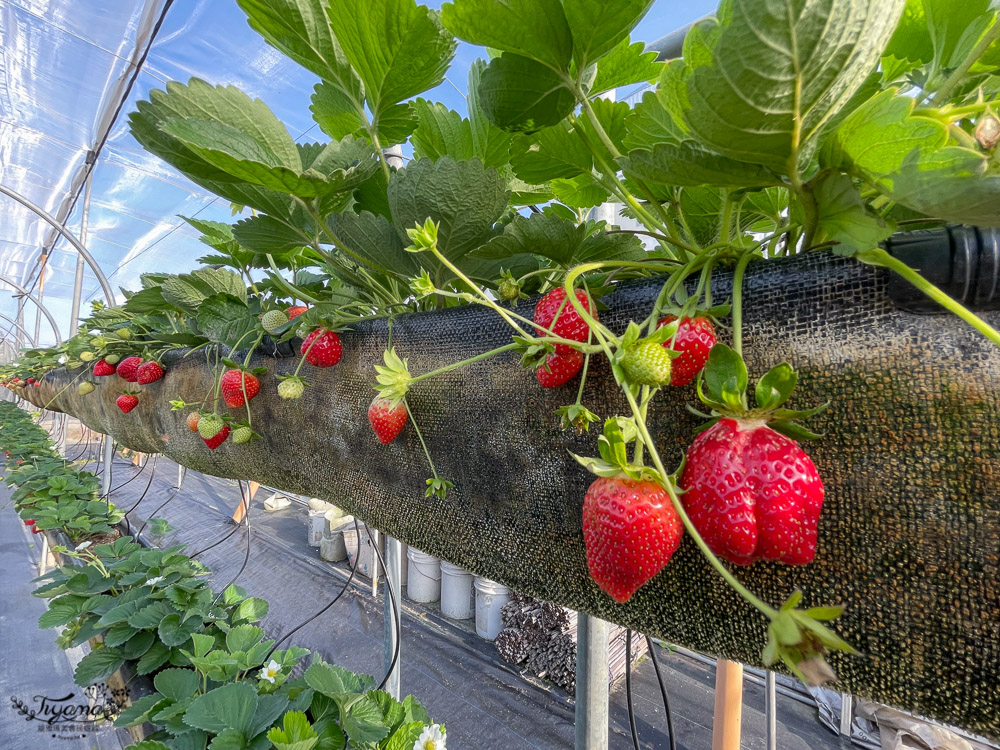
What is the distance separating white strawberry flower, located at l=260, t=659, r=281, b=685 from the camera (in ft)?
2.82

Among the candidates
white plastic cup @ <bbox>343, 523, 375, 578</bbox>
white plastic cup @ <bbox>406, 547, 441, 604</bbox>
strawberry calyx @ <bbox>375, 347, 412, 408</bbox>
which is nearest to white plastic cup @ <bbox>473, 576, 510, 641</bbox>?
white plastic cup @ <bbox>406, 547, 441, 604</bbox>

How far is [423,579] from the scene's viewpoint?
3186mm

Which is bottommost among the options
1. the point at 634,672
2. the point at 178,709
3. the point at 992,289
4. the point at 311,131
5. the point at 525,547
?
the point at 634,672

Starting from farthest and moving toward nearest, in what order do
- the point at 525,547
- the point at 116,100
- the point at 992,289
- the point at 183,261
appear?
the point at 183,261 → the point at 116,100 → the point at 525,547 → the point at 992,289

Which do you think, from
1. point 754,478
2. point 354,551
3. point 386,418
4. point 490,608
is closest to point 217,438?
point 386,418

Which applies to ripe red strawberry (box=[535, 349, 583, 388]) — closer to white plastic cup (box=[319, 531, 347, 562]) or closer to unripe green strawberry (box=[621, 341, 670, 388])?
unripe green strawberry (box=[621, 341, 670, 388])

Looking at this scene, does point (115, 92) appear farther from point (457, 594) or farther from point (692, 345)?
point (692, 345)

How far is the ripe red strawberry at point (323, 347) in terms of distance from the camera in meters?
0.37

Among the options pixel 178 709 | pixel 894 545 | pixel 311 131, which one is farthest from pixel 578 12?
pixel 311 131

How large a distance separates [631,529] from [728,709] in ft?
1.22

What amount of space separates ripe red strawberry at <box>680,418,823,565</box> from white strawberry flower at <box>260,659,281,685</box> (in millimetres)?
985

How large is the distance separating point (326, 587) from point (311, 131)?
10.9 ft

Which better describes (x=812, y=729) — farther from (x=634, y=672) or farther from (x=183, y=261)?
(x=183, y=261)

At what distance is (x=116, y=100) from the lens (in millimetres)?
3422
